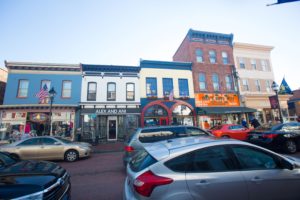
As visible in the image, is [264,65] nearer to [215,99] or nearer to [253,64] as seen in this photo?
[253,64]

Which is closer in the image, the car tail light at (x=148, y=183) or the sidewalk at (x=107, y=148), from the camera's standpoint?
the car tail light at (x=148, y=183)

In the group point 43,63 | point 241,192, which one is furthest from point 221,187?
point 43,63

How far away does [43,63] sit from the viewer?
15.7m

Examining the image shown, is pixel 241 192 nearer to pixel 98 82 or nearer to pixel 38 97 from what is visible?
pixel 98 82

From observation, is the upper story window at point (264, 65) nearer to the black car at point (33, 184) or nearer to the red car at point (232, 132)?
the red car at point (232, 132)

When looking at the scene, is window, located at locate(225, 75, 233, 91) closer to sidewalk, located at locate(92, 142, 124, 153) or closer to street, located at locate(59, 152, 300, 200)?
sidewalk, located at locate(92, 142, 124, 153)

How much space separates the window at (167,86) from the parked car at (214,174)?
1551 centimetres

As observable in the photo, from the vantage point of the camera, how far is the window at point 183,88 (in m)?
18.6

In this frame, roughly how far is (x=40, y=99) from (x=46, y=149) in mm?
8761

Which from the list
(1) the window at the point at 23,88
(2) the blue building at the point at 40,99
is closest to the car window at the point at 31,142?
(2) the blue building at the point at 40,99

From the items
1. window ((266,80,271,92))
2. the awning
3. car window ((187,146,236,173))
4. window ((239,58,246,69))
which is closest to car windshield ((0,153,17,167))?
car window ((187,146,236,173))

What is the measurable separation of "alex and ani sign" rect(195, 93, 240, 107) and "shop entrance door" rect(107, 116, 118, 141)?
10357 mm

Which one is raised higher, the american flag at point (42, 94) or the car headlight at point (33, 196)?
the american flag at point (42, 94)

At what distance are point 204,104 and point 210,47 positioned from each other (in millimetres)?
8433
